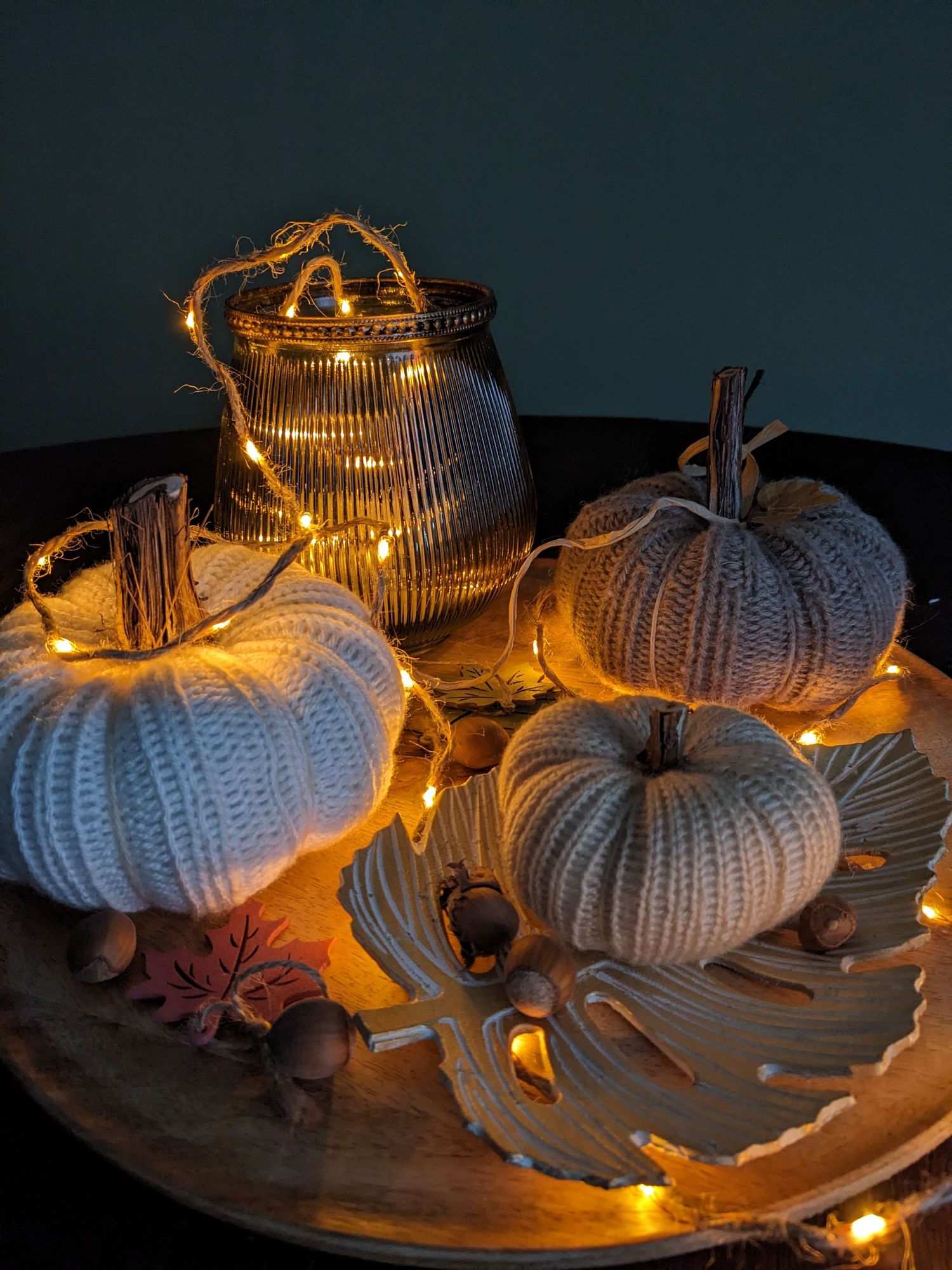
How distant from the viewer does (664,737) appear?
2.03 ft

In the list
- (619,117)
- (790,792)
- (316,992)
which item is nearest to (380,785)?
(316,992)

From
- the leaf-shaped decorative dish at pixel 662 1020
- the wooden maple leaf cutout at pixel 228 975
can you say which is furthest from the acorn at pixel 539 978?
the wooden maple leaf cutout at pixel 228 975

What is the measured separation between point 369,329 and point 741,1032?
561 mm

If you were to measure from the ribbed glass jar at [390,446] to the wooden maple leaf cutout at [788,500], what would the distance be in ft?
0.70

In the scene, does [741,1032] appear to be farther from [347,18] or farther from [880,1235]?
[347,18]

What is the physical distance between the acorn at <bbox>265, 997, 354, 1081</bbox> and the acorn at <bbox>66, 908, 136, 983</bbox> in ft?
0.42

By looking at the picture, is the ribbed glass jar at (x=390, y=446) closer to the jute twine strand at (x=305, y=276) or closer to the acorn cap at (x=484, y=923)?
the jute twine strand at (x=305, y=276)

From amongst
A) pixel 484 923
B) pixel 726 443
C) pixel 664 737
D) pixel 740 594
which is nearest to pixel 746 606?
pixel 740 594


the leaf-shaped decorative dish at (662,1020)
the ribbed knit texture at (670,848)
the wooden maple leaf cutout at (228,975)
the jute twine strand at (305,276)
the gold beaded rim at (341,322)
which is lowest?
the wooden maple leaf cutout at (228,975)

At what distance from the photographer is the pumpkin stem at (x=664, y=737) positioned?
0.61 metres

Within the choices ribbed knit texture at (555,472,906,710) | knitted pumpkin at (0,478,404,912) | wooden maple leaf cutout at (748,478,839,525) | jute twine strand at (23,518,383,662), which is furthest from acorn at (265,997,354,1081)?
wooden maple leaf cutout at (748,478,839,525)

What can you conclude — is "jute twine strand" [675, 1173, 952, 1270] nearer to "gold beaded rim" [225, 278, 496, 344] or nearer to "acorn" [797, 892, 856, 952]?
"acorn" [797, 892, 856, 952]

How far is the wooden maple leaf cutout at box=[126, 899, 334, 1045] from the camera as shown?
1.99 ft

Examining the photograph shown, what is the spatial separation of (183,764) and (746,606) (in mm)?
431
